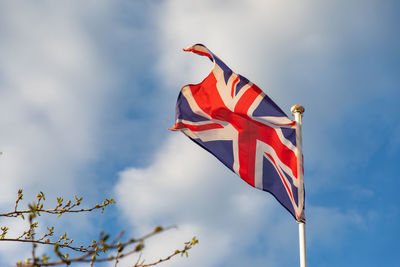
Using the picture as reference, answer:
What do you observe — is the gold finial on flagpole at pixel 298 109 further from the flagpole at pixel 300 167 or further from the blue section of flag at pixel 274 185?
the blue section of flag at pixel 274 185

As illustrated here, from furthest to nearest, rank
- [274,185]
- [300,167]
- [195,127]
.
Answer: [195,127] → [300,167] → [274,185]

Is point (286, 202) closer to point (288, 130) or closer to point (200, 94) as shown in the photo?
point (288, 130)

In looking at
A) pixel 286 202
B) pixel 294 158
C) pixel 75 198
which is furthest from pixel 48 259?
pixel 294 158

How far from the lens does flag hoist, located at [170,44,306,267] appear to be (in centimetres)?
938

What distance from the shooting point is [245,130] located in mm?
10047

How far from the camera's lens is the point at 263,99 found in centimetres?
1024

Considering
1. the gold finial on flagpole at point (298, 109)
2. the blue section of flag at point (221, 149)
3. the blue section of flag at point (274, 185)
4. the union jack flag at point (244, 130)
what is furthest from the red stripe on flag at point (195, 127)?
the gold finial on flagpole at point (298, 109)

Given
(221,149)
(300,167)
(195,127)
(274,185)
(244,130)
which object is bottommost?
(274,185)

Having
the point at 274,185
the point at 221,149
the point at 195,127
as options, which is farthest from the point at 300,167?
the point at 195,127

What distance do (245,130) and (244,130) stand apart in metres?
0.02

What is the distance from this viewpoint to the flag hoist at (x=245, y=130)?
9375mm

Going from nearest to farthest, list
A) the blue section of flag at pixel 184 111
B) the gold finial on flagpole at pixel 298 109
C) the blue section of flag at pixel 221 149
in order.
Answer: the blue section of flag at pixel 221 149, the blue section of flag at pixel 184 111, the gold finial on flagpole at pixel 298 109

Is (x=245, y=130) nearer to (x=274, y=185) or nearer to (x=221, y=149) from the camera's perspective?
(x=221, y=149)

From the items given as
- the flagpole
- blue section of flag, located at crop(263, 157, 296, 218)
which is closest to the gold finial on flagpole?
the flagpole
